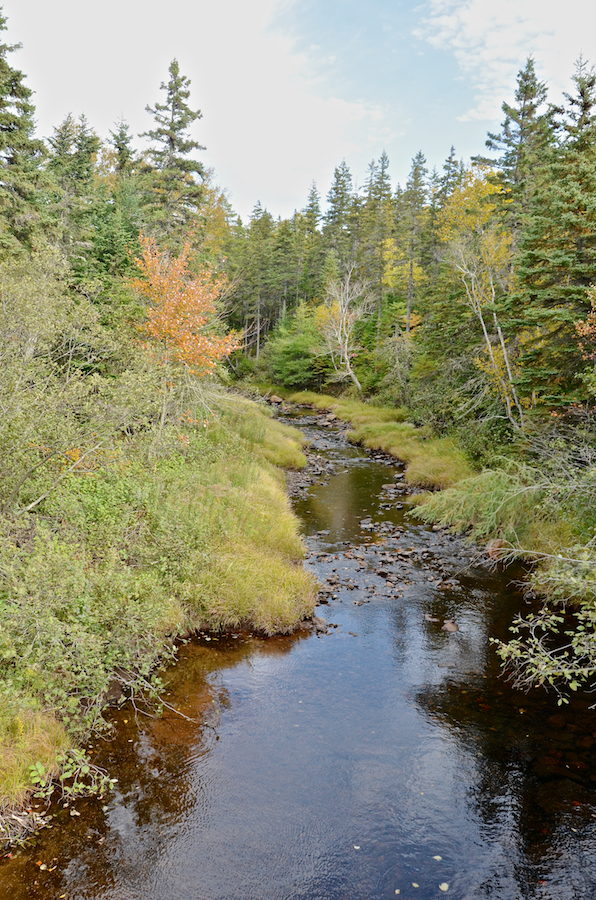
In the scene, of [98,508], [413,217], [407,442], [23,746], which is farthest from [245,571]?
[413,217]

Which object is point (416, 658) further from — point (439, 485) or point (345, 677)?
point (439, 485)

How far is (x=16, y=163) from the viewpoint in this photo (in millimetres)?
16234

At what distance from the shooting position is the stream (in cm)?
507

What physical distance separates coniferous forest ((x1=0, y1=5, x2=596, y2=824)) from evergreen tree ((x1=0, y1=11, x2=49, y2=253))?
0.07 m

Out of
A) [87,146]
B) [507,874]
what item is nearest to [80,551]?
[507,874]

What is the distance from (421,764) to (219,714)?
286 cm

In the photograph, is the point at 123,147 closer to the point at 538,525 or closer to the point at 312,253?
the point at 312,253

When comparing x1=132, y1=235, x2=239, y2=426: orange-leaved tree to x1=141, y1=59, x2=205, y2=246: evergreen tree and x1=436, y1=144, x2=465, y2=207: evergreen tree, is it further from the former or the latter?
x1=436, y1=144, x2=465, y2=207: evergreen tree

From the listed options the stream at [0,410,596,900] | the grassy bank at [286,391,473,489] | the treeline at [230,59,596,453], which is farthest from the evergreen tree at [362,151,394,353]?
the stream at [0,410,596,900]

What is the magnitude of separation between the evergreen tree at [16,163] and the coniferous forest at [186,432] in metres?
0.07

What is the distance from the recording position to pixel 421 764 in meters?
6.67

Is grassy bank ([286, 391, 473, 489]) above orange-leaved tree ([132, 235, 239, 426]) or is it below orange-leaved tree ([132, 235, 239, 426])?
below

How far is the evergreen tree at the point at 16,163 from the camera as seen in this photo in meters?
14.9

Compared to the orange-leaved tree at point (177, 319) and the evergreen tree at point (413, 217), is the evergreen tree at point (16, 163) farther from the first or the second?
the evergreen tree at point (413, 217)
